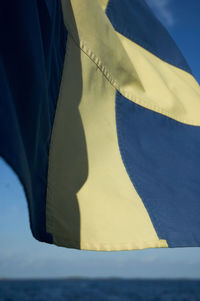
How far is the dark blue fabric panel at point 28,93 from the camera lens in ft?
3.20

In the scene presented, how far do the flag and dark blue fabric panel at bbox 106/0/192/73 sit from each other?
223 millimetres

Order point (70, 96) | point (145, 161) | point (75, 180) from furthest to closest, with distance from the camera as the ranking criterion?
point (145, 161)
point (70, 96)
point (75, 180)

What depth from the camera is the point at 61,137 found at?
153cm

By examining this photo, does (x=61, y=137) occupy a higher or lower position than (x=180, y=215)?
higher

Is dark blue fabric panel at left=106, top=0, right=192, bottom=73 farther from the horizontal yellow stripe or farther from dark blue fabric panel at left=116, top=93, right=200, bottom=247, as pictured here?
dark blue fabric panel at left=116, top=93, right=200, bottom=247

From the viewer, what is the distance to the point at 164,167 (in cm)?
182

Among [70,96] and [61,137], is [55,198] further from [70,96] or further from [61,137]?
[70,96]

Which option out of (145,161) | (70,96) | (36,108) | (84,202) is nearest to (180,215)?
(145,161)

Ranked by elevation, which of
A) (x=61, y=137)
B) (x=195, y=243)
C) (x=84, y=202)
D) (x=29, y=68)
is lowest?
(x=195, y=243)

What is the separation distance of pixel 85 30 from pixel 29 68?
74 centimetres

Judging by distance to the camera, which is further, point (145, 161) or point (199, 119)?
point (199, 119)

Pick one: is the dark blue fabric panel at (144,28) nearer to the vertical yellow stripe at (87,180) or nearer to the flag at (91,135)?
the flag at (91,135)
